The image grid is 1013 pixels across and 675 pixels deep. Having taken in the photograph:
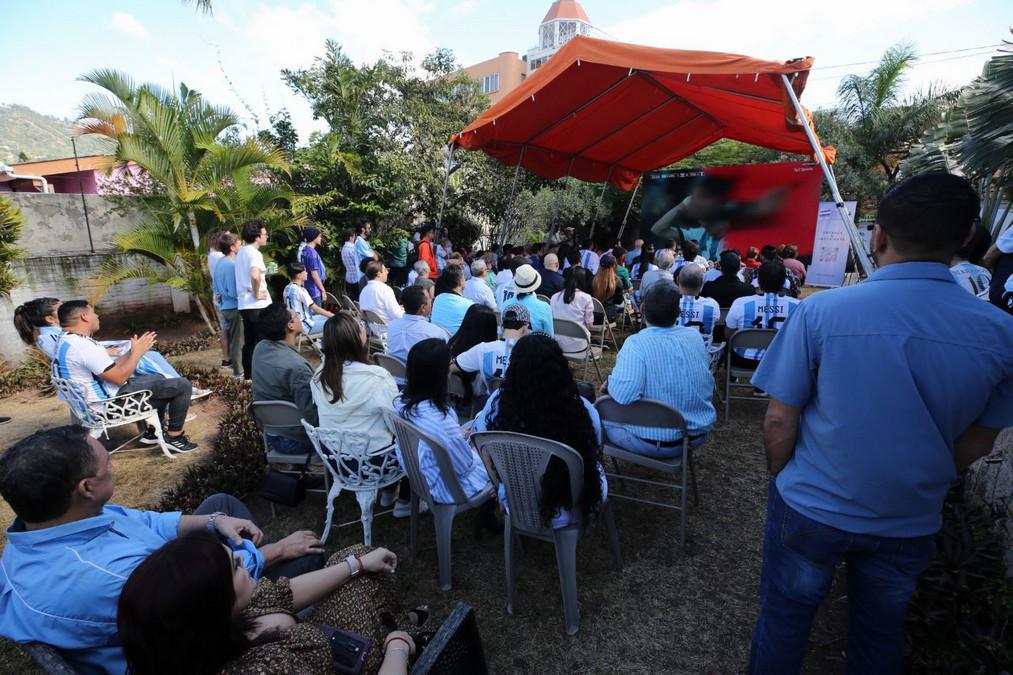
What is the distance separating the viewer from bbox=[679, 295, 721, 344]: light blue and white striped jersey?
4410mm

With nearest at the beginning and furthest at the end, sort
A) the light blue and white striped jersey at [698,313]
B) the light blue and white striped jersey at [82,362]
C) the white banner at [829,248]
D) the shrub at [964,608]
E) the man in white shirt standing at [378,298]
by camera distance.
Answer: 1. the shrub at [964,608]
2. the light blue and white striped jersey at [82,362]
3. the light blue and white striped jersey at [698,313]
4. the man in white shirt standing at [378,298]
5. the white banner at [829,248]

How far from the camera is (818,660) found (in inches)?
82.2

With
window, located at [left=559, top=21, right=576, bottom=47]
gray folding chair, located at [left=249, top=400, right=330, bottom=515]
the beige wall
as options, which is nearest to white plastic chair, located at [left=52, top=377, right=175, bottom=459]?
gray folding chair, located at [left=249, top=400, right=330, bottom=515]

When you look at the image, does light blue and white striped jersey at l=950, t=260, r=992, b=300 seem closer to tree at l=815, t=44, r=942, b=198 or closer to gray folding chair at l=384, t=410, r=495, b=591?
gray folding chair at l=384, t=410, r=495, b=591

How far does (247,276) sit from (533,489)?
438 cm

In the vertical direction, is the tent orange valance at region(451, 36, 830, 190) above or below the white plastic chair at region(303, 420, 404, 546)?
above

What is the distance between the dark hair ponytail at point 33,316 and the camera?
3.79 meters

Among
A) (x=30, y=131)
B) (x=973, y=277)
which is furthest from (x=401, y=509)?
(x=30, y=131)

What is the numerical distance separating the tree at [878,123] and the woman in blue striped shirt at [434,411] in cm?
1615

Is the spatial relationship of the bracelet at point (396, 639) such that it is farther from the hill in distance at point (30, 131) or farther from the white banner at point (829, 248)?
the hill in distance at point (30, 131)

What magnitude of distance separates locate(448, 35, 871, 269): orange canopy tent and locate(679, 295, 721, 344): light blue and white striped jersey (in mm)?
1193

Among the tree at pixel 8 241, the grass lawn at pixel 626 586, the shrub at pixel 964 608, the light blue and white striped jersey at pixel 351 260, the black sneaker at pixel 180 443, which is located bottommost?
the grass lawn at pixel 626 586

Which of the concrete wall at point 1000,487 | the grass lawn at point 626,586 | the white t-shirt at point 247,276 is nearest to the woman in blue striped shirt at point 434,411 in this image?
the grass lawn at point 626,586

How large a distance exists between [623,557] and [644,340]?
48.6 inches
